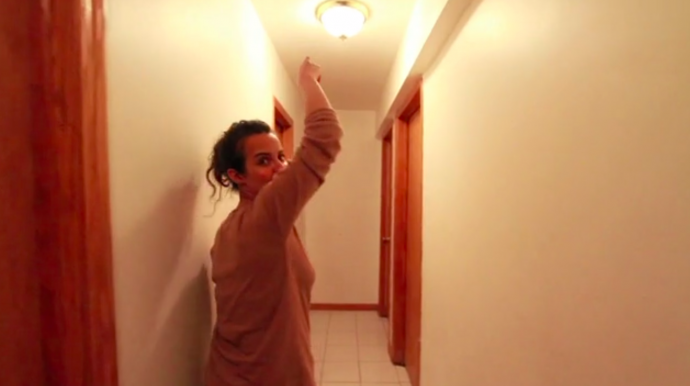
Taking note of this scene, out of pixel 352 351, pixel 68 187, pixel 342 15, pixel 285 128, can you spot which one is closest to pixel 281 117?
pixel 285 128

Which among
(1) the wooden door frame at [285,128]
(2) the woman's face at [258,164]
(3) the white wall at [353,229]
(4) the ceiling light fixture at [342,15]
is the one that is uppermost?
(4) the ceiling light fixture at [342,15]

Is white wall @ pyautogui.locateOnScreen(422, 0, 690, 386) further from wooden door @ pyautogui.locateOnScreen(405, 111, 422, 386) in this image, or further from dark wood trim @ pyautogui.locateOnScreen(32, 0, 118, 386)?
wooden door @ pyautogui.locateOnScreen(405, 111, 422, 386)

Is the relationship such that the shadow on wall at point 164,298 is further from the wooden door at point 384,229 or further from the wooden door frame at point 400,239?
the wooden door at point 384,229

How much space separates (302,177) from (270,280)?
0.27 metres

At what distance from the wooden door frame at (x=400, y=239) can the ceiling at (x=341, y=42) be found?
484 millimetres

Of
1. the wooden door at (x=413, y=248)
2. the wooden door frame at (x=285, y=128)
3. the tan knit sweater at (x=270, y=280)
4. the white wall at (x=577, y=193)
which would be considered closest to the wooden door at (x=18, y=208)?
the tan knit sweater at (x=270, y=280)

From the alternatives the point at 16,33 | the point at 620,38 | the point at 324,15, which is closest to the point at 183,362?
the point at 16,33

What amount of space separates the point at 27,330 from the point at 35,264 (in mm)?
93

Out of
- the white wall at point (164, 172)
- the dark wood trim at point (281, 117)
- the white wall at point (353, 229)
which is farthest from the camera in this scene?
the white wall at point (353, 229)

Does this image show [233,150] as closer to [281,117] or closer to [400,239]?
[281,117]

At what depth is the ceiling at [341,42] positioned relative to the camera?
182cm

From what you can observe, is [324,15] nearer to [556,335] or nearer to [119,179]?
[119,179]

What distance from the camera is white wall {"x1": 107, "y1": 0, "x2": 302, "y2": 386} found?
69cm

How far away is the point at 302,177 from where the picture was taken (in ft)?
2.50
